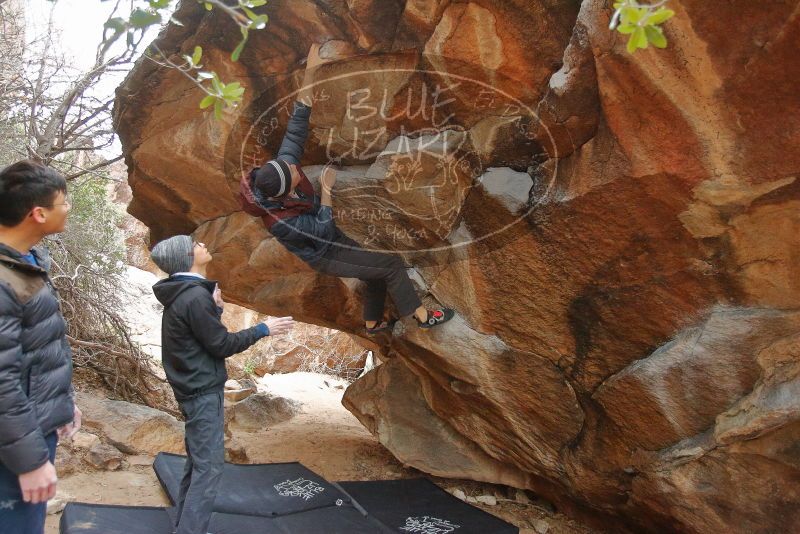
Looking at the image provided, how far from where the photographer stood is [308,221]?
135 inches

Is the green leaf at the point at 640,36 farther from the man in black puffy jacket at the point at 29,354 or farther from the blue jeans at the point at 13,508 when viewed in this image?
the blue jeans at the point at 13,508

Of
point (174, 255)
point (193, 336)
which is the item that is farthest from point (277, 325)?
point (174, 255)

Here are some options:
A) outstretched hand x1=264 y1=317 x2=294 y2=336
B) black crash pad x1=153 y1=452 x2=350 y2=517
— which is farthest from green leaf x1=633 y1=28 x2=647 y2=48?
black crash pad x1=153 y1=452 x2=350 y2=517

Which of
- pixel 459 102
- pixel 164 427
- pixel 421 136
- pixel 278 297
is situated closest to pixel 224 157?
pixel 278 297

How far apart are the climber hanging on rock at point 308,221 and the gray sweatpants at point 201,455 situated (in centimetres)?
99

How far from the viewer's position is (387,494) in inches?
173

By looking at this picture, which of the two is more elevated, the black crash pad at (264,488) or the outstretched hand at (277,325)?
the outstretched hand at (277,325)

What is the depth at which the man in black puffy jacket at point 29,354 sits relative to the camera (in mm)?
1764

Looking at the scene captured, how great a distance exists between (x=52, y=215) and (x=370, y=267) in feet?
6.15

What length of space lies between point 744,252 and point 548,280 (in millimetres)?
970

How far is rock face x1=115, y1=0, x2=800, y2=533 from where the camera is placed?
8.36 feet

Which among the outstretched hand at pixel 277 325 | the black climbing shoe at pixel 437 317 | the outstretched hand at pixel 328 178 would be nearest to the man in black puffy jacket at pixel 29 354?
the outstretched hand at pixel 277 325

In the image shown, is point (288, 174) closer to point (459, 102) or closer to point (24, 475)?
point (459, 102)

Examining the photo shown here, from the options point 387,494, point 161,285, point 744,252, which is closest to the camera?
point 744,252
